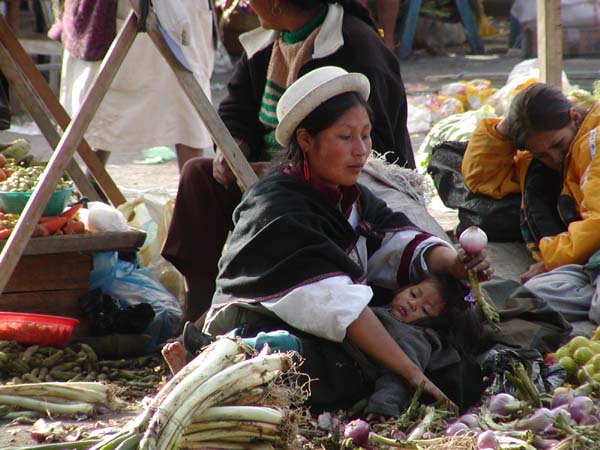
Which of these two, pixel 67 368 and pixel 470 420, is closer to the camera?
pixel 470 420

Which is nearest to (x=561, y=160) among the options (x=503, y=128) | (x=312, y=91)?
(x=503, y=128)

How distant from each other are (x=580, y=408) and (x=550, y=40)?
10.1 ft

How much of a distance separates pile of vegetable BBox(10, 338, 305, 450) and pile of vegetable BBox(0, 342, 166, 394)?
110cm

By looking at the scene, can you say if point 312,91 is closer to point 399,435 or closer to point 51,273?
point 399,435

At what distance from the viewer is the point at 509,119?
499 cm

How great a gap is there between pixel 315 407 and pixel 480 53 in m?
11.1

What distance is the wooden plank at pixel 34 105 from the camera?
514 cm

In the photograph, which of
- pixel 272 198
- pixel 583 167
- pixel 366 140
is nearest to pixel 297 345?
pixel 272 198

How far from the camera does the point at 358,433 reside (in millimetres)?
3170

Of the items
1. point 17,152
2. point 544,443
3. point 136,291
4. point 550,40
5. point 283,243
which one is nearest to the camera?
point 544,443

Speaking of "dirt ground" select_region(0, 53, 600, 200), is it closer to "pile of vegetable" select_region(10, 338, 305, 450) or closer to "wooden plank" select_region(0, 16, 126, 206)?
"wooden plank" select_region(0, 16, 126, 206)

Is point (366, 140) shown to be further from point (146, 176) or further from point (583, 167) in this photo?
point (146, 176)

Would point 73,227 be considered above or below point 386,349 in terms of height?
below

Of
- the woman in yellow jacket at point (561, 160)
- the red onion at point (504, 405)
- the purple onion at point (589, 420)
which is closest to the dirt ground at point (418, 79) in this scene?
the woman in yellow jacket at point (561, 160)
